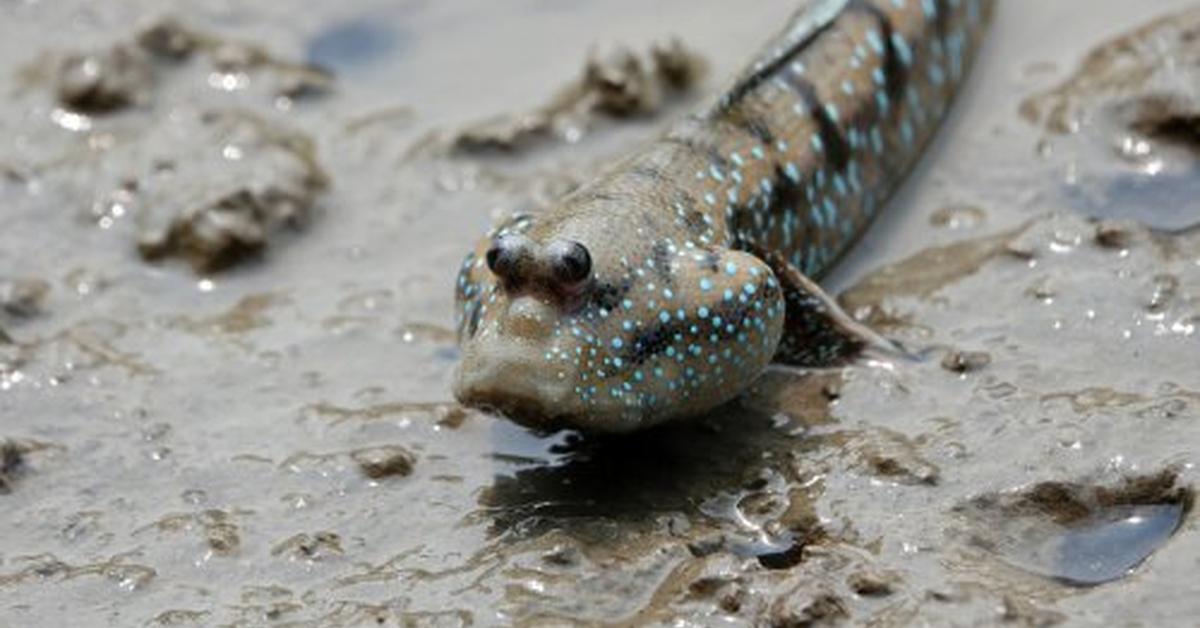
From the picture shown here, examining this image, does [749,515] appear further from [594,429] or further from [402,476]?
[402,476]

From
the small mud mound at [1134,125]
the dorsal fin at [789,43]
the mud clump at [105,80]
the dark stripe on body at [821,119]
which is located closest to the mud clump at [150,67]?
the mud clump at [105,80]

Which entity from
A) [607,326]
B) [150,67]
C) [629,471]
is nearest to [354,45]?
[150,67]

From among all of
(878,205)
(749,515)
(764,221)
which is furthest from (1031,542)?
(878,205)

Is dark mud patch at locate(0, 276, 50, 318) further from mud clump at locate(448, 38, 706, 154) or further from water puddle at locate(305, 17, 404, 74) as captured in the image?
water puddle at locate(305, 17, 404, 74)

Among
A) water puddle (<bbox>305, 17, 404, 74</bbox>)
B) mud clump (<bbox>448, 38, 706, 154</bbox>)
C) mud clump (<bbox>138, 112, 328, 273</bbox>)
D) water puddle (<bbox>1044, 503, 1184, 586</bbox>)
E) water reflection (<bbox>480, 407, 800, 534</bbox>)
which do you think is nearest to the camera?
water puddle (<bbox>1044, 503, 1184, 586</bbox>)

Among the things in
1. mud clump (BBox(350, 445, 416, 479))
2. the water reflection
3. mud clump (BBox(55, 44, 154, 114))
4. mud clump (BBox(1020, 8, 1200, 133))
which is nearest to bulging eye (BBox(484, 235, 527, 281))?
the water reflection
